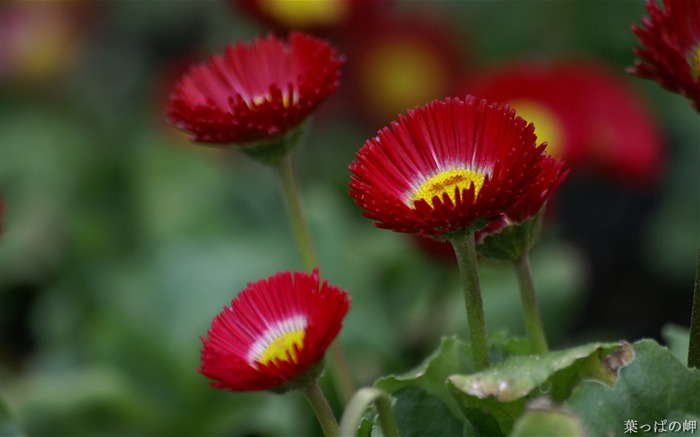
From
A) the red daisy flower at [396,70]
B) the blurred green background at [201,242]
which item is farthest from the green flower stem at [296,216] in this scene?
the red daisy flower at [396,70]

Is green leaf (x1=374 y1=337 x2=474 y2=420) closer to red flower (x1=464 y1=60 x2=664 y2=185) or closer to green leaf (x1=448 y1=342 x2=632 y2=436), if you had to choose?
green leaf (x1=448 y1=342 x2=632 y2=436)

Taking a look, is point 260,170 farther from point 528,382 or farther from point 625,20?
point 528,382

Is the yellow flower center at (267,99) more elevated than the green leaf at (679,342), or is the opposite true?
the yellow flower center at (267,99)

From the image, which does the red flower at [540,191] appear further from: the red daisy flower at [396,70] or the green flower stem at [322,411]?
the red daisy flower at [396,70]

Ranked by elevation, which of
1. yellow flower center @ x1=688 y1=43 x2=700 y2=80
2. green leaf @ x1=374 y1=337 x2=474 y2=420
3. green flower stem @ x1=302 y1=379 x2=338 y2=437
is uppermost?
yellow flower center @ x1=688 y1=43 x2=700 y2=80

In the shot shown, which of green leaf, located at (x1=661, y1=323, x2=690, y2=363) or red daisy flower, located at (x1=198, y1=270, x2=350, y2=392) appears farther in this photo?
green leaf, located at (x1=661, y1=323, x2=690, y2=363)

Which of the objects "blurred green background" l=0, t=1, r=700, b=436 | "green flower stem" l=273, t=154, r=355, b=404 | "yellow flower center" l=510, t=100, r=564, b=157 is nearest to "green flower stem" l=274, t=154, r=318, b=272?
"green flower stem" l=273, t=154, r=355, b=404

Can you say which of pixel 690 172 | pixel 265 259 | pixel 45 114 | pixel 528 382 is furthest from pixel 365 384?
pixel 45 114

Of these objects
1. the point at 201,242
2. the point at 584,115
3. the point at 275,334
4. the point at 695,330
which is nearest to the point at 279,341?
the point at 275,334
